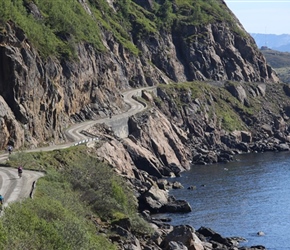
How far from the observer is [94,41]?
156750mm

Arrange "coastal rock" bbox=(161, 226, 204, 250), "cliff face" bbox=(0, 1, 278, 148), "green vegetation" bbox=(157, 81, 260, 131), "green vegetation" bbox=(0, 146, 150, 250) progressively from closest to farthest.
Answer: "green vegetation" bbox=(0, 146, 150, 250)
"coastal rock" bbox=(161, 226, 204, 250)
"cliff face" bbox=(0, 1, 278, 148)
"green vegetation" bbox=(157, 81, 260, 131)

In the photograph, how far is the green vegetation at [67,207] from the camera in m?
47.4

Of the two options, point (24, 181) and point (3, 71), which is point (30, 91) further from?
point (24, 181)

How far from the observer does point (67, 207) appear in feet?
207

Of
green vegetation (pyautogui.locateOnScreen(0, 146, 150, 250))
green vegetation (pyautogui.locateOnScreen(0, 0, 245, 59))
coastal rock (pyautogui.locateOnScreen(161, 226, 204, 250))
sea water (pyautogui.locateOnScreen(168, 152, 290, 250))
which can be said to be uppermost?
green vegetation (pyautogui.locateOnScreen(0, 0, 245, 59))

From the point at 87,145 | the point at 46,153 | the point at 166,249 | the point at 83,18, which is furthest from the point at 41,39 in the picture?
the point at 166,249

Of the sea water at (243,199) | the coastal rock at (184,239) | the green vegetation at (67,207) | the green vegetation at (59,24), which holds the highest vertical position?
the green vegetation at (59,24)

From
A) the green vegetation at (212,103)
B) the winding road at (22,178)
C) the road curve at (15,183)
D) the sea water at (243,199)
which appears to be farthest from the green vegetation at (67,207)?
the green vegetation at (212,103)

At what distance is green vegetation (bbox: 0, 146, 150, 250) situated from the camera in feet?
155

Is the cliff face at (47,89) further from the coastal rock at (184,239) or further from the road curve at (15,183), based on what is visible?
the coastal rock at (184,239)

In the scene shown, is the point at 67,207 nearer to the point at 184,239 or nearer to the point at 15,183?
the point at 15,183

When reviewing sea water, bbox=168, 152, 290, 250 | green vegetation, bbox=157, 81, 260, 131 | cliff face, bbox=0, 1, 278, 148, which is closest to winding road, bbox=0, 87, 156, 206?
cliff face, bbox=0, 1, 278, 148

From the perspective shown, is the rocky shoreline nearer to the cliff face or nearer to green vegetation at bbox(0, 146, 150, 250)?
green vegetation at bbox(0, 146, 150, 250)

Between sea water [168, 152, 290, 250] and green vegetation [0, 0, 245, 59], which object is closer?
sea water [168, 152, 290, 250]
